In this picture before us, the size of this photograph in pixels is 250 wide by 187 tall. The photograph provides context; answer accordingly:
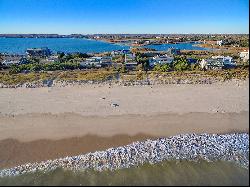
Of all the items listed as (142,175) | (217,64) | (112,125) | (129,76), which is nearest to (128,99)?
(112,125)

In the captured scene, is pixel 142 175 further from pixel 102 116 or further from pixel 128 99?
pixel 128 99

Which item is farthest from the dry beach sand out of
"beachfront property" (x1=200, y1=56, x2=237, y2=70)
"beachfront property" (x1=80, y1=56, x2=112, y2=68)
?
"beachfront property" (x1=80, y1=56, x2=112, y2=68)

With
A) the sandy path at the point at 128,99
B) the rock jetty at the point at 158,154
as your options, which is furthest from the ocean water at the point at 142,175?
the sandy path at the point at 128,99

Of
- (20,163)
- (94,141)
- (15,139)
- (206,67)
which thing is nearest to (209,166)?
(94,141)

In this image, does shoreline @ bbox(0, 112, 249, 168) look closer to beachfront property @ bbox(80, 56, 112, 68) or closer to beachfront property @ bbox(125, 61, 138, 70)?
beachfront property @ bbox(125, 61, 138, 70)

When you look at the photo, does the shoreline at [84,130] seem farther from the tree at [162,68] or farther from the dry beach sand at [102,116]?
the tree at [162,68]

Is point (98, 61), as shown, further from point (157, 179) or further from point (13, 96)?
point (157, 179)
